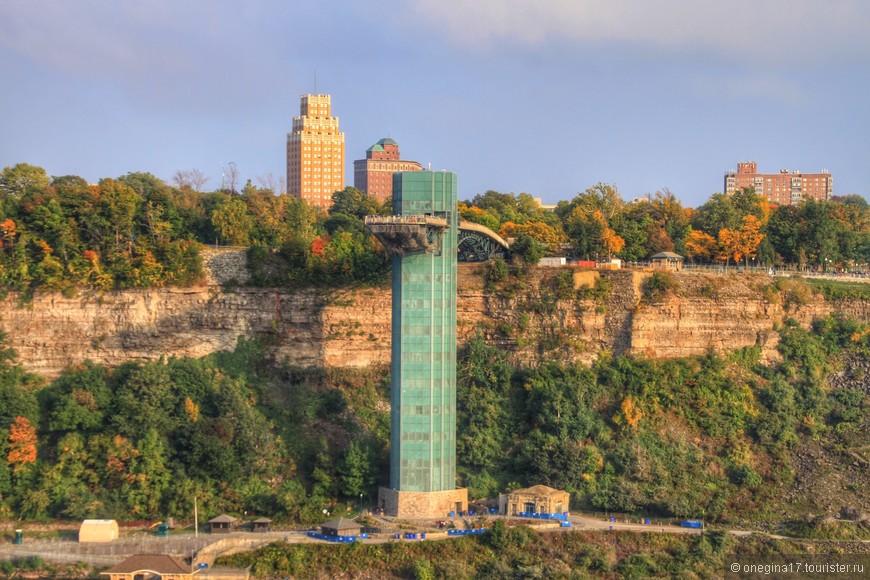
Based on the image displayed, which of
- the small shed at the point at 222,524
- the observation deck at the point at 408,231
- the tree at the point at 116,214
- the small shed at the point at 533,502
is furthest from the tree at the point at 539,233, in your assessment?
the small shed at the point at 222,524

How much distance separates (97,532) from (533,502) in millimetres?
16891

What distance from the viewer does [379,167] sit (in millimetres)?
135750

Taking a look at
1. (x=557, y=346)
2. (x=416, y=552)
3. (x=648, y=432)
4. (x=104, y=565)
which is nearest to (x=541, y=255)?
(x=557, y=346)

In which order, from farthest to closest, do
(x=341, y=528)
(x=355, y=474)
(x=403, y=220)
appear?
(x=355, y=474) → (x=403, y=220) → (x=341, y=528)

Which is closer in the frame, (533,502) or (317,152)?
(533,502)

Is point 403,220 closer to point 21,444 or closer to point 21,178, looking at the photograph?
point 21,444

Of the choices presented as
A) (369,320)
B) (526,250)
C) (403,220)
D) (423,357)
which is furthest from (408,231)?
(526,250)

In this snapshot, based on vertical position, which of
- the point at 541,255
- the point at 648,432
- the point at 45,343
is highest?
the point at 541,255

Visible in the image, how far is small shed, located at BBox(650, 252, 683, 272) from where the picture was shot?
69.9 meters

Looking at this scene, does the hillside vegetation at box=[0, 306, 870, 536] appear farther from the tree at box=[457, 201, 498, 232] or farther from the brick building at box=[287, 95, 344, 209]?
the brick building at box=[287, 95, 344, 209]

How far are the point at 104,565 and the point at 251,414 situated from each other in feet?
35.1

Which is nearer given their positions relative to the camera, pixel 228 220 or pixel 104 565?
pixel 104 565

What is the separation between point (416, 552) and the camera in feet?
167

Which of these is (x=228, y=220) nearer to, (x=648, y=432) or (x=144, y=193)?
(x=144, y=193)
